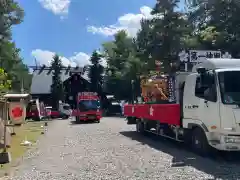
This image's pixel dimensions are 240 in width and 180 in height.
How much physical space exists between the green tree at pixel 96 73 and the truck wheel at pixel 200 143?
61.2 meters

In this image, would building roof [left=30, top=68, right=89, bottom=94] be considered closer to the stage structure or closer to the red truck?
the stage structure

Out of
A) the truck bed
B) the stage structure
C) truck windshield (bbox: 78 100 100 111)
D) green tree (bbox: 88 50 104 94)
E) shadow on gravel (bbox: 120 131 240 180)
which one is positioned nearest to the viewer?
shadow on gravel (bbox: 120 131 240 180)

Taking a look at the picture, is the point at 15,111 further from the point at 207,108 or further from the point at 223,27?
the point at 223,27

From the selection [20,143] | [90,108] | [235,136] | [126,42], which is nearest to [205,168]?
[235,136]

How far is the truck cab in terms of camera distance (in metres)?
Result: 9.98

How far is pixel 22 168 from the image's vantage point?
35.4 feet

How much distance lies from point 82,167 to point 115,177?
70.2 inches

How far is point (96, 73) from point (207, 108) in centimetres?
6241

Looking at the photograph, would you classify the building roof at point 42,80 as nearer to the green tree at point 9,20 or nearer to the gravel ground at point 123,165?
the green tree at point 9,20

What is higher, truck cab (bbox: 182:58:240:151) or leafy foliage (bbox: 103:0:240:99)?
leafy foliage (bbox: 103:0:240:99)

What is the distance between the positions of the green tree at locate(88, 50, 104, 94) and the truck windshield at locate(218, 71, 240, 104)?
6236cm

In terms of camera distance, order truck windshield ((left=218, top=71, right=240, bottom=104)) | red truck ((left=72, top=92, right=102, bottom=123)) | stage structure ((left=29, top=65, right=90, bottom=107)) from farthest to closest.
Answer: stage structure ((left=29, top=65, right=90, bottom=107)), red truck ((left=72, top=92, right=102, bottom=123)), truck windshield ((left=218, top=71, right=240, bottom=104))

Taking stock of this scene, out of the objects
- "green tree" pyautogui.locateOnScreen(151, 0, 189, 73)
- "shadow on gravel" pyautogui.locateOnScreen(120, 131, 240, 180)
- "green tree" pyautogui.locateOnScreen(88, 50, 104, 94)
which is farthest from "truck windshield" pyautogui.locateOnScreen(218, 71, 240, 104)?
"green tree" pyautogui.locateOnScreen(88, 50, 104, 94)

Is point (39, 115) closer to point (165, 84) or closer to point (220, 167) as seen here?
point (165, 84)
